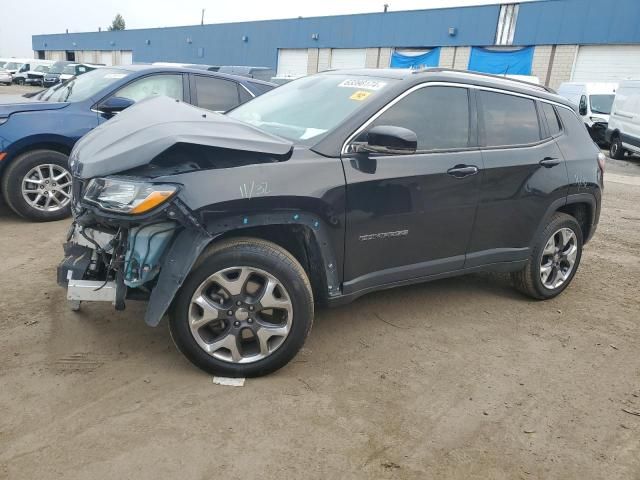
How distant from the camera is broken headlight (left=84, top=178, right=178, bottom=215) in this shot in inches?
107

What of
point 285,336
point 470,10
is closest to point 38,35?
point 470,10

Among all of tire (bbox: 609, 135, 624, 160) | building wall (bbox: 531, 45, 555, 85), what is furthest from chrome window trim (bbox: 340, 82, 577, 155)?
building wall (bbox: 531, 45, 555, 85)

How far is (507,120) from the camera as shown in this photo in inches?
161

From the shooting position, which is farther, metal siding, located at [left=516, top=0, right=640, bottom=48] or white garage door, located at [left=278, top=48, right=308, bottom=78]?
white garage door, located at [left=278, top=48, right=308, bottom=78]

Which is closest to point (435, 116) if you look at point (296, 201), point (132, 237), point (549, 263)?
point (296, 201)

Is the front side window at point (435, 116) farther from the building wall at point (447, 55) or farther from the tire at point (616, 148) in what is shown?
the building wall at point (447, 55)

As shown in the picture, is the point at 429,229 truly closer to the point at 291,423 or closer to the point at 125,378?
the point at 291,423

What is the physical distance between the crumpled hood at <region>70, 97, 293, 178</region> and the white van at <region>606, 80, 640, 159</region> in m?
13.8

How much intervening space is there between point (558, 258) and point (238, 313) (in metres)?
2.95

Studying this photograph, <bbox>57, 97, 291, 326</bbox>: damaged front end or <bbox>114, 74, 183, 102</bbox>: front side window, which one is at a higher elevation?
<bbox>114, 74, 183, 102</bbox>: front side window

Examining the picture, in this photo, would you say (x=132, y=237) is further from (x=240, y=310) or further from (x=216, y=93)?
(x=216, y=93)

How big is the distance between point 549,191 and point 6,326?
3.99 meters

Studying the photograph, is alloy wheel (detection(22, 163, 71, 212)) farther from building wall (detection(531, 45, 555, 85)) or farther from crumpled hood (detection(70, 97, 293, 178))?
building wall (detection(531, 45, 555, 85))

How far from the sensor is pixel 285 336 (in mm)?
3066
